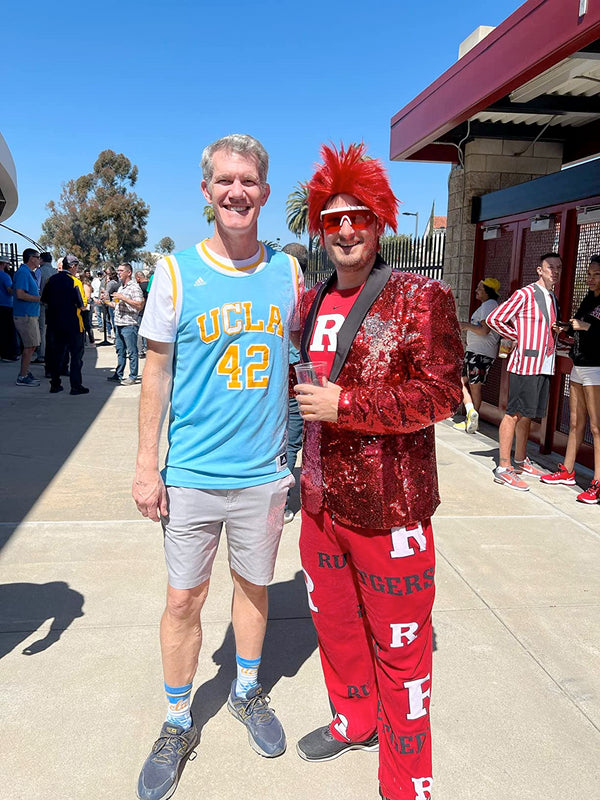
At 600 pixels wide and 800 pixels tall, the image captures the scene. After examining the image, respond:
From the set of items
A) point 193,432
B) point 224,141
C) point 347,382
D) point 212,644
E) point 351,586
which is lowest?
point 212,644

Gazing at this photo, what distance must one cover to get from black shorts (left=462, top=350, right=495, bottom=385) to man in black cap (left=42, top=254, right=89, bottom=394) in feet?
16.9

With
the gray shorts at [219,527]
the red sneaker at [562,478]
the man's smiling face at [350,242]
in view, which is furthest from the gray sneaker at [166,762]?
the red sneaker at [562,478]

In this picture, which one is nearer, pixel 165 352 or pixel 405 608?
pixel 405 608

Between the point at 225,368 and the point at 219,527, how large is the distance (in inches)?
21.3

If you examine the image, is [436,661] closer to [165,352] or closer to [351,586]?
[351,586]

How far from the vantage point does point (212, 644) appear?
281 cm

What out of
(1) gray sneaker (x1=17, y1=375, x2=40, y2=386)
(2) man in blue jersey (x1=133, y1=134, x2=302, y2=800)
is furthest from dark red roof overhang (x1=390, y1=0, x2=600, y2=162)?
(1) gray sneaker (x1=17, y1=375, x2=40, y2=386)

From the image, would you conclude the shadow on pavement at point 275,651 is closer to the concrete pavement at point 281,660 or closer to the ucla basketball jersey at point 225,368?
the concrete pavement at point 281,660

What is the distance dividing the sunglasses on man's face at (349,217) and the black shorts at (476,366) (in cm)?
533

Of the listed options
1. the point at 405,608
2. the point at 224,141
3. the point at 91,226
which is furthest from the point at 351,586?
the point at 91,226

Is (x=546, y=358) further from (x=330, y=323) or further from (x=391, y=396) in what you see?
(x=391, y=396)

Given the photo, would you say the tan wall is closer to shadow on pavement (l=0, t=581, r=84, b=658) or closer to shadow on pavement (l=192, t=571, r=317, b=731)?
Answer: shadow on pavement (l=192, t=571, r=317, b=731)

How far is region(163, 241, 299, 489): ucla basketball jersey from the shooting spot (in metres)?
1.94

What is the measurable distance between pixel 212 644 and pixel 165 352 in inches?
58.9
